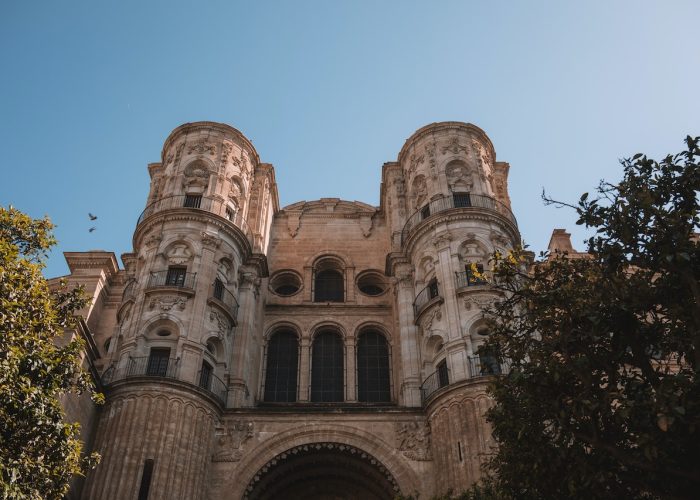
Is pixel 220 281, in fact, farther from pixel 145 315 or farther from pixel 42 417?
pixel 42 417

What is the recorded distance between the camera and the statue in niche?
27219 millimetres

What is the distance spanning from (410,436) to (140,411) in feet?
26.6

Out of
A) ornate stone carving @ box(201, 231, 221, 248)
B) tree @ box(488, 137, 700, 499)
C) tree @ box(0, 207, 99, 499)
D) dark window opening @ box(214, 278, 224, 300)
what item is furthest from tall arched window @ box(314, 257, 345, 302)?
tree @ box(488, 137, 700, 499)

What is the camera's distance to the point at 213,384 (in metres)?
21.3

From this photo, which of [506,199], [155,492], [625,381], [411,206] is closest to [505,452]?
[625,381]

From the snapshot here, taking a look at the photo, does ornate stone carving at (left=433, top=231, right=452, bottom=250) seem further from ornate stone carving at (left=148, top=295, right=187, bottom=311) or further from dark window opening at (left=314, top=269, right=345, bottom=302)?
ornate stone carving at (left=148, top=295, right=187, bottom=311)

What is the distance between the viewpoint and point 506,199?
2953 cm

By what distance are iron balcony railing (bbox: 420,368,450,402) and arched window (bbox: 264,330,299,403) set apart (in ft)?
16.3

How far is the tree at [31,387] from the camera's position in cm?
1102

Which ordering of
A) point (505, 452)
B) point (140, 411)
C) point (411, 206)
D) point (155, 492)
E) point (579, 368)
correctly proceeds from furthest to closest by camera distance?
1. point (411, 206)
2. point (140, 411)
3. point (155, 492)
4. point (505, 452)
5. point (579, 368)

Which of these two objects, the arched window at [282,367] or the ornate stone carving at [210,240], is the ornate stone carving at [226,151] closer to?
the ornate stone carving at [210,240]

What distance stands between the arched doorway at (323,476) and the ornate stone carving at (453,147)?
13.5 m

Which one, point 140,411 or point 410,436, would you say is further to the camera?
point 410,436

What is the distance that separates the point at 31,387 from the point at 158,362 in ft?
33.1
